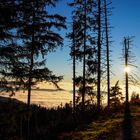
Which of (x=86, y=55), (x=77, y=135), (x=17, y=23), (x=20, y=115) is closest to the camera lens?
(x=77, y=135)

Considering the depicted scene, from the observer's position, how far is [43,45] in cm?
2172

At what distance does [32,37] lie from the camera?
22.4m

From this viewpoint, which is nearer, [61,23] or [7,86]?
[7,86]

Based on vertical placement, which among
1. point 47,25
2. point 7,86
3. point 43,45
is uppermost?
point 47,25

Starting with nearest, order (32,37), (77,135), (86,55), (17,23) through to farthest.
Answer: (77,135) < (17,23) < (32,37) < (86,55)

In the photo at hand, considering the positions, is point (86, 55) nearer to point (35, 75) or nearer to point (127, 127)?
point (35, 75)

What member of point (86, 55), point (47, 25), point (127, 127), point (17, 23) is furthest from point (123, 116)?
point (86, 55)

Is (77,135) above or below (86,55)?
below

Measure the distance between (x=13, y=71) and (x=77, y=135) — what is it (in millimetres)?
4775

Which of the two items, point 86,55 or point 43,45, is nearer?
point 43,45

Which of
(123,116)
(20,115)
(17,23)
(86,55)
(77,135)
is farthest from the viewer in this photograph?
(86,55)

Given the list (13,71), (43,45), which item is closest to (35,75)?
(43,45)

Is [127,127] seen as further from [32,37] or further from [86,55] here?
[86,55]

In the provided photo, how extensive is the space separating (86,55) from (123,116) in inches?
484
